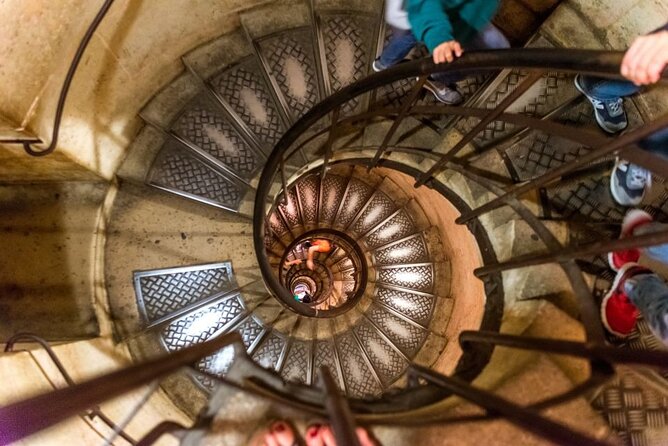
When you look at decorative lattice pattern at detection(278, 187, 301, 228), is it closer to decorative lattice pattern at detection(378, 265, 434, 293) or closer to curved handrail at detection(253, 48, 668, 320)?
decorative lattice pattern at detection(378, 265, 434, 293)

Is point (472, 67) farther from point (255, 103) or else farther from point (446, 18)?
point (255, 103)

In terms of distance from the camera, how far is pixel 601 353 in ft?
5.29

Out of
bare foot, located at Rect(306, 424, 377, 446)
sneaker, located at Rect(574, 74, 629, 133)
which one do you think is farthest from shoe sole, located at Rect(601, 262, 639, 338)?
bare foot, located at Rect(306, 424, 377, 446)

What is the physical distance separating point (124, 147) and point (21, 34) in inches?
61.6

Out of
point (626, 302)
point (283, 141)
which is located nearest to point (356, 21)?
point (283, 141)

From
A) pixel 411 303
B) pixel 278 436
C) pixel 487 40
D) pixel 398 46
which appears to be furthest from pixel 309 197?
pixel 278 436

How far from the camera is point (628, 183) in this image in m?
2.90

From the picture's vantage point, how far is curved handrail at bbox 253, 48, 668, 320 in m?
1.52

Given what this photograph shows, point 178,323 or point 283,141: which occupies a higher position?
point 283,141

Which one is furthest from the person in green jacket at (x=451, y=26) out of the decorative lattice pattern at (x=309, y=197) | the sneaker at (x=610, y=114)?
the decorative lattice pattern at (x=309, y=197)

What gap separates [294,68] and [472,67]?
7.38ft

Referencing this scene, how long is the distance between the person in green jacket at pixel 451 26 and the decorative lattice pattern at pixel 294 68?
1.22 meters

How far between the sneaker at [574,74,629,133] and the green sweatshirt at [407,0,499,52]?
82 centimetres

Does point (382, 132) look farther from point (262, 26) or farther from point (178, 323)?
point (178, 323)
